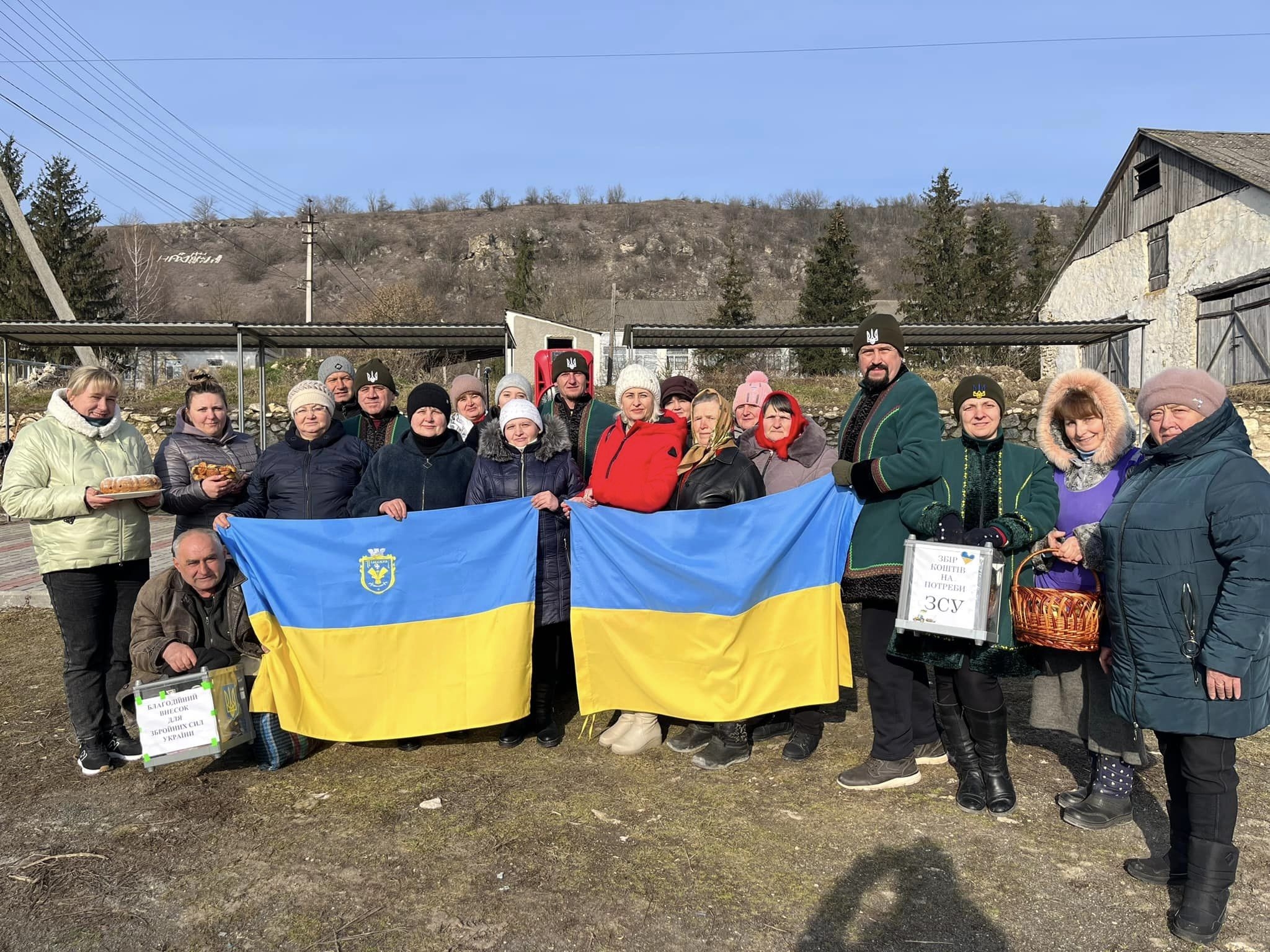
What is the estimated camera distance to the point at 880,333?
13.6 feet

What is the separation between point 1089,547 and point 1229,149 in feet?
79.1

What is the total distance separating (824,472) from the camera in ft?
15.6

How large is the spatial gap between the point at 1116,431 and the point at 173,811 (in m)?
4.43

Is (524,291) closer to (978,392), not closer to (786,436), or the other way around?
(786,436)

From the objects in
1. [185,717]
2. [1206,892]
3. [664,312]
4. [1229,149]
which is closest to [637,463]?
[185,717]

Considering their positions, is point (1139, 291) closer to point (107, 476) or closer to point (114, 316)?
point (107, 476)

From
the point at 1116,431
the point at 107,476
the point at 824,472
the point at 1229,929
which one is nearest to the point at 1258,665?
the point at 1229,929

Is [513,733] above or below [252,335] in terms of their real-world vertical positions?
below

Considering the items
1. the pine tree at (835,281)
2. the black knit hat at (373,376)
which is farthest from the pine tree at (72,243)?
the black knit hat at (373,376)

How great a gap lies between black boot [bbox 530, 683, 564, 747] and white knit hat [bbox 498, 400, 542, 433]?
1.44 meters

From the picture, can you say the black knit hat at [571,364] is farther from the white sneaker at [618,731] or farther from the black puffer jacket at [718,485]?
the white sneaker at [618,731]

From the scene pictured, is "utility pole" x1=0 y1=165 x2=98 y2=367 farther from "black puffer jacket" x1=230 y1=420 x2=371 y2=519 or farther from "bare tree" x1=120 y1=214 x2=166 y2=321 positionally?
"bare tree" x1=120 y1=214 x2=166 y2=321

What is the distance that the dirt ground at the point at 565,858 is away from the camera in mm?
2998

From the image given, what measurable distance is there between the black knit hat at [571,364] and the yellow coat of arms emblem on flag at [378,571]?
158 cm
